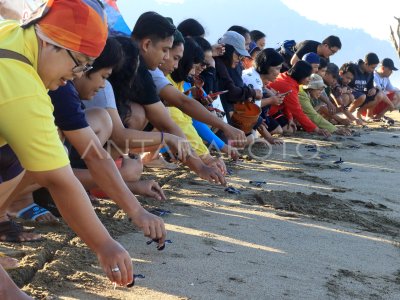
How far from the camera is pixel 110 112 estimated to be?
334 centimetres

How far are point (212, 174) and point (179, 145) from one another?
0.75 ft

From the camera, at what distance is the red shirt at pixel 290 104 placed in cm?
738

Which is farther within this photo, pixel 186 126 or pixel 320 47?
pixel 320 47

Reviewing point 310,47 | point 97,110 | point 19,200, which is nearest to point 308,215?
point 97,110

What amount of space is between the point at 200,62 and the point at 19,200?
74.2 inches

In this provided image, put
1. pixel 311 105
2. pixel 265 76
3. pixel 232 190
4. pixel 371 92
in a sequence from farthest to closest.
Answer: pixel 371 92, pixel 311 105, pixel 265 76, pixel 232 190

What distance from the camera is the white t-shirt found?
20.9ft

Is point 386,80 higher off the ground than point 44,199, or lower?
higher

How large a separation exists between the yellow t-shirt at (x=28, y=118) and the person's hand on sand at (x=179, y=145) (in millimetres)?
1445

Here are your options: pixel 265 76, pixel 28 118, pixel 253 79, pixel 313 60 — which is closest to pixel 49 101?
pixel 28 118

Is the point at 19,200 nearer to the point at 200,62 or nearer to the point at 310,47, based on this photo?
the point at 200,62

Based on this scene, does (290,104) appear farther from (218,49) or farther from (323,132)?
(218,49)

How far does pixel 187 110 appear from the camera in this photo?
13.4 feet

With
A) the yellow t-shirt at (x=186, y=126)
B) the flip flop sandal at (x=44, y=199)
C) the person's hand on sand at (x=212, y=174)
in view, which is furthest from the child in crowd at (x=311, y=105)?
the flip flop sandal at (x=44, y=199)
